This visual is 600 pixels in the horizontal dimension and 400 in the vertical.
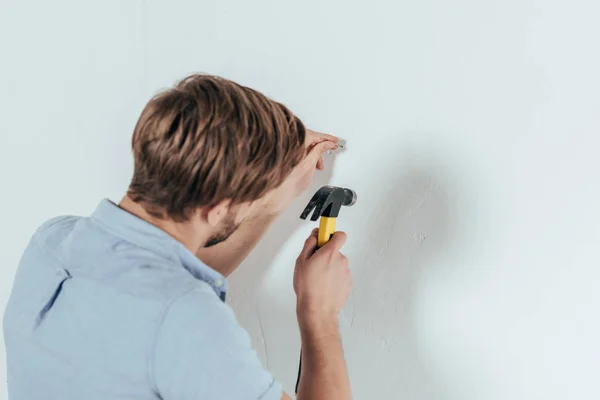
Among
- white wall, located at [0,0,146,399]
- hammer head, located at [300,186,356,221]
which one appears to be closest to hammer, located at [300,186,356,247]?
hammer head, located at [300,186,356,221]

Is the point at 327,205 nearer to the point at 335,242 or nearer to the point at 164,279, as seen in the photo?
the point at 335,242

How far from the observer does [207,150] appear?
77 centimetres

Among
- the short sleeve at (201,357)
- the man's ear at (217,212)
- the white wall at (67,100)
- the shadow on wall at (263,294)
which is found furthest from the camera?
the white wall at (67,100)

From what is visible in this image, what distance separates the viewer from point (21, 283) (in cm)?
86

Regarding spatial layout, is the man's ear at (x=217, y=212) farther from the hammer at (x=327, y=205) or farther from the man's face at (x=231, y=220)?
the hammer at (x=327, y=205)

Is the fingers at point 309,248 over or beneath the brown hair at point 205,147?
beneath

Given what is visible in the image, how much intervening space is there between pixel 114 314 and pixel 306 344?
0.86ft

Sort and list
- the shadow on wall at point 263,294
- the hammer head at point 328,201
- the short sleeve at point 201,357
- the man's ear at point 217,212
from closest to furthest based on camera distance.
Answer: the short sleeve at point 201,357 < the man's ear at point 217,212 < the hammer head at point 328,201 < the shadow on wall at point 263,294

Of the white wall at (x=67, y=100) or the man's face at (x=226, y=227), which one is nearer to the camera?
the man's face at (x=226, y=227)

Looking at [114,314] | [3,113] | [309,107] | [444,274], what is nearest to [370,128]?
[309,107]

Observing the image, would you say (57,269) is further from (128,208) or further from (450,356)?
(450,356)

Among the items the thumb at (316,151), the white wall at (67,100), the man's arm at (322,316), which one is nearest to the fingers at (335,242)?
the man's arm at (322,316)

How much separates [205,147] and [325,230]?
270mm

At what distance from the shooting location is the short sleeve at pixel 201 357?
0.72m
